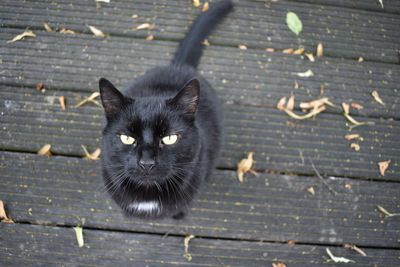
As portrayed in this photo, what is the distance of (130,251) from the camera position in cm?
191

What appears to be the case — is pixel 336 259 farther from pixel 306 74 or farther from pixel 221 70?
pixel 221 70

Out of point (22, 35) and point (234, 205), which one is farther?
point (22, 35)

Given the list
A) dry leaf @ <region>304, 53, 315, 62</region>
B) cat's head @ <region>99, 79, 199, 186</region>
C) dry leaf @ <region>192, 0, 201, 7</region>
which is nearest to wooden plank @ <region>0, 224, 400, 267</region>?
cat's head @ <region>99, 79, 199, 186</region>

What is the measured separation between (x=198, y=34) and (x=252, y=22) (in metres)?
0.49

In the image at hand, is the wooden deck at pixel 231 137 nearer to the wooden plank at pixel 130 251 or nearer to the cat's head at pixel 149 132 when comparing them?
the wooden plank at pixel 130 251

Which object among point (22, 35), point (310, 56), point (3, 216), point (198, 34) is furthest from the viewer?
point (310, 56)

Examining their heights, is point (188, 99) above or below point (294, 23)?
below

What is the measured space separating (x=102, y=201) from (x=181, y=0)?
57.0 inches

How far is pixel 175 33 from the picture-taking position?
2186mm

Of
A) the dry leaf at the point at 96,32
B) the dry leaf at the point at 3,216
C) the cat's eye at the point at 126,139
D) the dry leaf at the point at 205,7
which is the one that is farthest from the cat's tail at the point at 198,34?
the dry leaf at the point at 3,216

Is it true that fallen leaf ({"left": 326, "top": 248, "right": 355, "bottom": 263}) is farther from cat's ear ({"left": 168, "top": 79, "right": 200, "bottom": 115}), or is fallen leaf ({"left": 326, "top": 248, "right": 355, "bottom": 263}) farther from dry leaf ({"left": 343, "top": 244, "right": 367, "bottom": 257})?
cat's ear ({"left": 168, "top": 79, "right": 200, "bottom": 115})

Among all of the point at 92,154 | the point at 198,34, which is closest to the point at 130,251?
the point at 92,154

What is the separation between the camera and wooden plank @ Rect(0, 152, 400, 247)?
192cm

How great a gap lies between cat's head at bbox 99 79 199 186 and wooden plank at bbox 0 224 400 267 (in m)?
0.71
